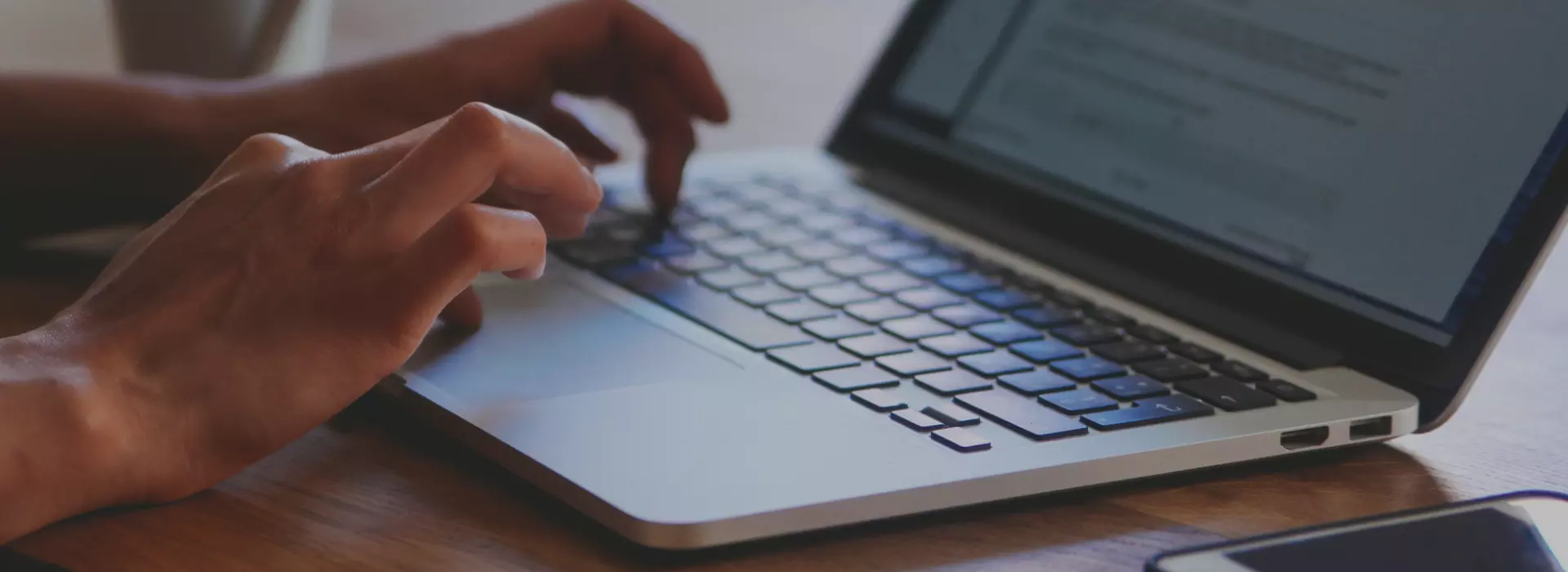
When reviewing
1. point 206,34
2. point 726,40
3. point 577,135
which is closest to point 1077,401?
point 577,135

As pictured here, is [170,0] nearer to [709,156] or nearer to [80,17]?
[709,156]

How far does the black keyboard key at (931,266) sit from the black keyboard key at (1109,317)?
0.26 feet

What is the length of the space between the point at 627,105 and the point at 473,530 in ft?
1.43

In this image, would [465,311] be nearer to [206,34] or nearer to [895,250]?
[895,250]

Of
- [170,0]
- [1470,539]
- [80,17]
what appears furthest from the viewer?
[80,17]

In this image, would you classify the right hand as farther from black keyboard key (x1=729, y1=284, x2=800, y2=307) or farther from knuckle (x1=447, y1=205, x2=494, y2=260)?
black keyboard key (x1=729, y1=284, x2=800, y2=307)

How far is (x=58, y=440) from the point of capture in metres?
0.43

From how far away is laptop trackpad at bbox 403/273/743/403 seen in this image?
1.65 feet

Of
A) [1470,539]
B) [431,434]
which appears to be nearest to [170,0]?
[431,434]

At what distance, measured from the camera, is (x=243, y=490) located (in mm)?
444

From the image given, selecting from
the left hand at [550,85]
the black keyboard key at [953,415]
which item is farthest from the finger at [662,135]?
the black keyboard key at [953,415]

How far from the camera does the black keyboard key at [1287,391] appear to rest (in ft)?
1.70

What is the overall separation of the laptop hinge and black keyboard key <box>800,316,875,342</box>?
0.14 m

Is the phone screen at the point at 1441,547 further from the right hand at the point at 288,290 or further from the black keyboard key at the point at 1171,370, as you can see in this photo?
the right hand at the point at 288,290
